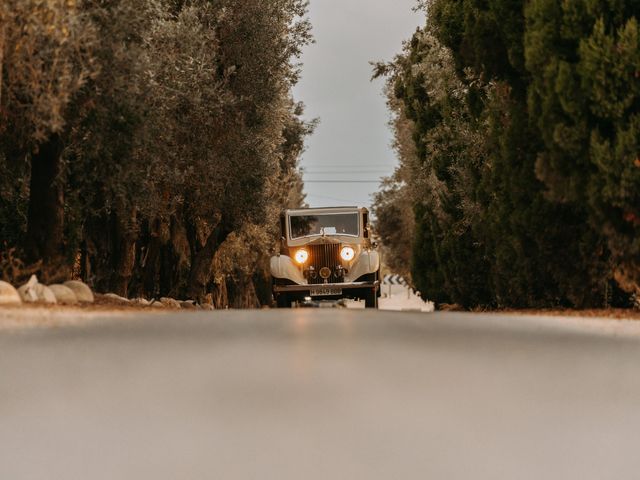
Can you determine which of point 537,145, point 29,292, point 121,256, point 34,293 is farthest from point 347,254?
point 29,292

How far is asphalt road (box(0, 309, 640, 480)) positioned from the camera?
19.3 feet

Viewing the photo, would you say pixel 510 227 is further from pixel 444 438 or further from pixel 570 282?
pixel 444 438

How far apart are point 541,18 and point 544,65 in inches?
32.3

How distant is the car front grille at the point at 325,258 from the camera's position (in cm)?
2823

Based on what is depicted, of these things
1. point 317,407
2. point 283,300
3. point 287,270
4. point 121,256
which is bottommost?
point 317,407

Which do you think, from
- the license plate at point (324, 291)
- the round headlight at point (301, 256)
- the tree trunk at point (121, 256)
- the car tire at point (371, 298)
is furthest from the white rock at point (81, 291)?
the car tire at point (371, 298)

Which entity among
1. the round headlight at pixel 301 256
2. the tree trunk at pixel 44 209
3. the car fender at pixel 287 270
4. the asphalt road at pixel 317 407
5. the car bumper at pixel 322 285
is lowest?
the asphalt road at pixel 317 407

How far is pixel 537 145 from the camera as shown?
21750mm

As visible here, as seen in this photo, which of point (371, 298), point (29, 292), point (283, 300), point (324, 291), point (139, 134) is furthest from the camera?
point (371, 298)

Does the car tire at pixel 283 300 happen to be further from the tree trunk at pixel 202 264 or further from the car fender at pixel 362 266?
the tree trunk at pixel 202 264

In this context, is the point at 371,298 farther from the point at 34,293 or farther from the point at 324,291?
the point at 34,293

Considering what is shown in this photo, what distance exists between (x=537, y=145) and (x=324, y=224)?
855 cm

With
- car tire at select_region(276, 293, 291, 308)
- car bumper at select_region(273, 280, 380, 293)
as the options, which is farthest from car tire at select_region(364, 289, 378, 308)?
car tire at select_region(276, 293, 291, 308)

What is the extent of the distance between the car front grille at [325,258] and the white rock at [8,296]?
12.2 metres
